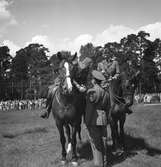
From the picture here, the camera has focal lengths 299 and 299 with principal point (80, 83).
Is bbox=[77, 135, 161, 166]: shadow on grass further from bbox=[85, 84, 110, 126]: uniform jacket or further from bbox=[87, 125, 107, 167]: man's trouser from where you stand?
bbox=[85, 84, 110, 126]: uniform jacket

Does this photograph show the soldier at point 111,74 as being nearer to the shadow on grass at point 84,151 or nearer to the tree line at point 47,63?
the shadow on grass at point 84,151

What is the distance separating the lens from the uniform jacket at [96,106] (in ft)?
27.0

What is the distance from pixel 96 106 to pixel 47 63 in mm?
83452

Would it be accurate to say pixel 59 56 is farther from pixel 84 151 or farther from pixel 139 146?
pixel 139 146

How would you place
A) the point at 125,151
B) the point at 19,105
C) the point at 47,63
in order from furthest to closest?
the point at 47,63
the point at 19,105
the point at 125,151

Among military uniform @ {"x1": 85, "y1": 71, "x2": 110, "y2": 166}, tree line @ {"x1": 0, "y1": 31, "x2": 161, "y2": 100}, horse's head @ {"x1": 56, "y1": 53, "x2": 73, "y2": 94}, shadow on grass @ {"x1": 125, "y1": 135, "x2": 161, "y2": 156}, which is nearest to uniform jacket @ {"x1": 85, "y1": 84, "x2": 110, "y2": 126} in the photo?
military uniform @ {"x1": 85, "y1": 71, "x2": 110, "y2": 166}

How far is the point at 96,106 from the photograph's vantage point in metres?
8.42

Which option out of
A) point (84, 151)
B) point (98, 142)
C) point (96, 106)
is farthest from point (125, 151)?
point (96, 106)

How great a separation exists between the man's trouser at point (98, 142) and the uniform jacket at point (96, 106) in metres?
0.23

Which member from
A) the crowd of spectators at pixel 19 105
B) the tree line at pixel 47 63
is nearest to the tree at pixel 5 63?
the tree line at pixel 47 63

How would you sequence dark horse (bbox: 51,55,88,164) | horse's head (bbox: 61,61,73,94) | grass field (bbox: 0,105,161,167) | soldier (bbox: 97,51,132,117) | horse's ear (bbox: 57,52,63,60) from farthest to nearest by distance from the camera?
soldier (bbox: 97,51,132,117)
grass field (bbox: 0,105,161,167)
horse's ear (bbox: 57,52,63,60)
dark horse (bbox: 51,55,88,164)
horse's head (bbox: 61,61,73,94)

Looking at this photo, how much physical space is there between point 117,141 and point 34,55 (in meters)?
84.0

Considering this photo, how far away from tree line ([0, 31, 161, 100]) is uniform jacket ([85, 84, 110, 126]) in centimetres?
6786

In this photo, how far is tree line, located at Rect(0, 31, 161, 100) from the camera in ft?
266
